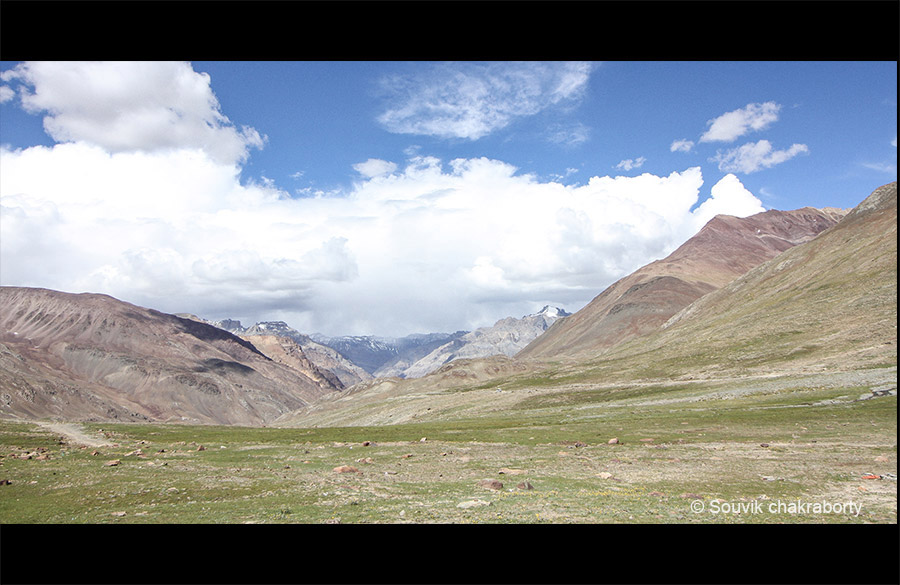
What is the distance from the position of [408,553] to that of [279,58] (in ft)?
27.4

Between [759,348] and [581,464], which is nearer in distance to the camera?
[581,464]

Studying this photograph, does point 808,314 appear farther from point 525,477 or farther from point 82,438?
point 82,438

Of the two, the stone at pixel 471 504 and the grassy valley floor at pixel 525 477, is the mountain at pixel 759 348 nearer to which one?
the grassy valley floor at pixel 525 477

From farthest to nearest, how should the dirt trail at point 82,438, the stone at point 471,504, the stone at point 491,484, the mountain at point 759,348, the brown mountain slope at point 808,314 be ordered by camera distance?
the brown mountain slope at point 808,314 < the mountain at point 759,348 < the dirt trail at point 82,438 < the stone at point 491,484 < the stone at point 471,504

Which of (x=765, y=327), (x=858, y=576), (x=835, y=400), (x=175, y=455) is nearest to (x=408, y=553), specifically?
(x=858, y=576)

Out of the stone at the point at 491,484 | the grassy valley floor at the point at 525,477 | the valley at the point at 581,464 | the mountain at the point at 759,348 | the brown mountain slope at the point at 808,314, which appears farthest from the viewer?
the brown mountain slope at the point at 808,314

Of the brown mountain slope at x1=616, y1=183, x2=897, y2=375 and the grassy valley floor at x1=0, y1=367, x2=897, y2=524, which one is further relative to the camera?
the brown mountain slope at x1=616, y1=183, x2=897, y2=375

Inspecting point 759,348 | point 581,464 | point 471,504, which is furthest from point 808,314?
point 471,504

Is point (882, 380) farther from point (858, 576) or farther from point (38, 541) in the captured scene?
point (38, 541)

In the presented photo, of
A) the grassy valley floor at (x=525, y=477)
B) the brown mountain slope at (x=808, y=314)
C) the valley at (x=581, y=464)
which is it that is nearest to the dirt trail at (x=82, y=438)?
the valley at (x=581, y=464)

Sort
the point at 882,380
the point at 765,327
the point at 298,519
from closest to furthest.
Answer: the point at 298,519, the point at 882,380, the point at 765,327

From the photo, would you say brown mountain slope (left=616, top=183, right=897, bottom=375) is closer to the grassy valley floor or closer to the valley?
the valley

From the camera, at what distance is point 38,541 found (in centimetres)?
733

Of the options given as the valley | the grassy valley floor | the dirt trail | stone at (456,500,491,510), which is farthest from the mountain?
the dirt trail
